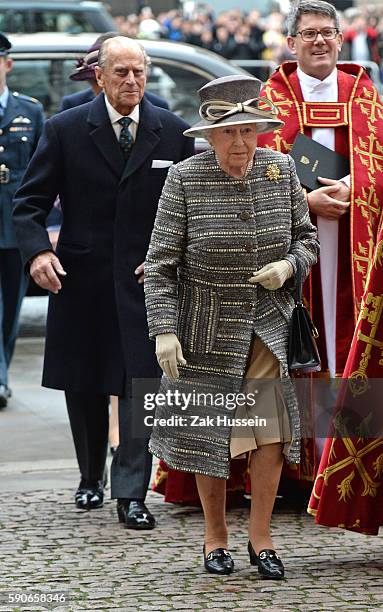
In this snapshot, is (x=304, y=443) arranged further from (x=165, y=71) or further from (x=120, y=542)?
(x=165, y=71)

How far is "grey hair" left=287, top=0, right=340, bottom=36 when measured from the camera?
258 inches

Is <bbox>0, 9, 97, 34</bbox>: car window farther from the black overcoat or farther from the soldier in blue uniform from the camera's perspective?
the black overcoat

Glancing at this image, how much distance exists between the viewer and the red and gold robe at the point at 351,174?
645 cm

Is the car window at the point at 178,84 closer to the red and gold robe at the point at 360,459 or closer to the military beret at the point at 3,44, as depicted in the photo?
the military beret at the point at 3,44

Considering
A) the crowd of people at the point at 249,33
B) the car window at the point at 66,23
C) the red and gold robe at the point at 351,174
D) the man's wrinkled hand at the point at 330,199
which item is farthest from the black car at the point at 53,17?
the man's wrinkled hand at the point at 330,199

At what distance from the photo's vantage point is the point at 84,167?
253 inches

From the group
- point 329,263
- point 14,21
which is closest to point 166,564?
point 329,263

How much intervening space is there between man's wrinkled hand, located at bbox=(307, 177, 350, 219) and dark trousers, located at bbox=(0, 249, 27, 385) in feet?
10.5

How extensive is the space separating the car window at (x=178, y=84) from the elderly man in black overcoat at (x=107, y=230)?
17.7 ft

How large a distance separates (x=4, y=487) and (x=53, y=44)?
18.2 feet

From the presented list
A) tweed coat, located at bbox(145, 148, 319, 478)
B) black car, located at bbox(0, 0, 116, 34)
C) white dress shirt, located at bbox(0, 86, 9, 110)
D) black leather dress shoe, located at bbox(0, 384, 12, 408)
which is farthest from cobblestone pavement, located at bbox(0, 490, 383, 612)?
black car, located at bbox(0, 0, 116, 34)

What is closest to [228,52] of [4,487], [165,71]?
[165,71]

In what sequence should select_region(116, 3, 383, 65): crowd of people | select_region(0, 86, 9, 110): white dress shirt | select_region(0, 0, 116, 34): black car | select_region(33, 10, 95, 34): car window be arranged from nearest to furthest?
select_region(0, 86, 9, 110): white dress shirt
select_region(33, 10, 95, 34): car window
select_region(0, 0, 116, 34): black car
select_region(116, 3, 383, 65): crowd of people

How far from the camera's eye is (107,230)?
6414mm
